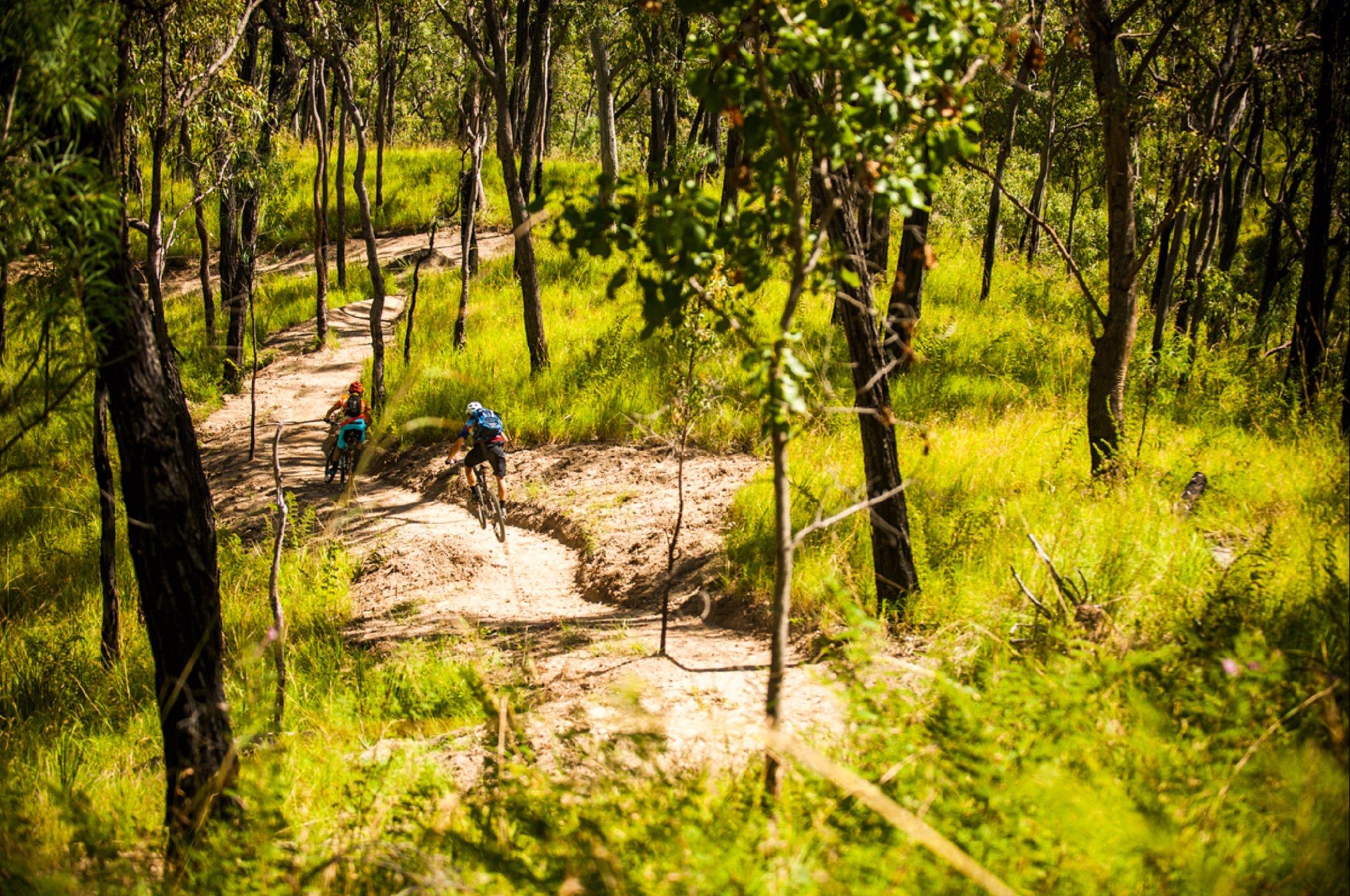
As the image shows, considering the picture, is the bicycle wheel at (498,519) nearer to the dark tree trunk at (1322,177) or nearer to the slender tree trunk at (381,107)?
the dark tree trunk at (1322,177)

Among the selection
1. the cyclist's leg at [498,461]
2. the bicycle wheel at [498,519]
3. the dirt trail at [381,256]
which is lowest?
the bicycle wheel at [498,519]

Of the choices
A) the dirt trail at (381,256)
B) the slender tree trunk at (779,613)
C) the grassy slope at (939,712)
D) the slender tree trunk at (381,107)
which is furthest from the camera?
the dirt trail at (381,256)

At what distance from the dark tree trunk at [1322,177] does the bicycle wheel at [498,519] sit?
8119 millimetres

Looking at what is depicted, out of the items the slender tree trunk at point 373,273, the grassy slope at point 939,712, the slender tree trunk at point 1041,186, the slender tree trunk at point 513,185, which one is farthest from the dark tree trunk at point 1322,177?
the slender tree trunk at point 373,273

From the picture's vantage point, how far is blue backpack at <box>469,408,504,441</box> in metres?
10.1

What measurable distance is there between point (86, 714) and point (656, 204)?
629 centimetres

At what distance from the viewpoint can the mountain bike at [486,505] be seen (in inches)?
406

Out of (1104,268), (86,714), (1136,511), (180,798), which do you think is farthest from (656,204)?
(1104,268)

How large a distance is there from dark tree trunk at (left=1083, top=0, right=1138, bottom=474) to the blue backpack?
6.17m

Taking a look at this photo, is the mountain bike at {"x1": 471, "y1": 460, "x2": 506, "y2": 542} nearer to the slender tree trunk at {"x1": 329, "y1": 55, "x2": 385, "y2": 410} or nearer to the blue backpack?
the blue backpack

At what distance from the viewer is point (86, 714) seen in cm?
666

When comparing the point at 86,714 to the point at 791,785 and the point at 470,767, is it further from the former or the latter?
the point at 791,785

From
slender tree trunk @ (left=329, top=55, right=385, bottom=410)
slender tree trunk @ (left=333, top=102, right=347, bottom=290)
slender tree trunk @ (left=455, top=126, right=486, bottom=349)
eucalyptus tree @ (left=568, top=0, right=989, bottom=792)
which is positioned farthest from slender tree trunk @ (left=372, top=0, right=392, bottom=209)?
eucalyptus tree @ (left=568, top=0, right=989, bottom=792)

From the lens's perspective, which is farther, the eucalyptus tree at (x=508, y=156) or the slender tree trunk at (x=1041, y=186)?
the slender tree trunk at (x=1041, y=186)
